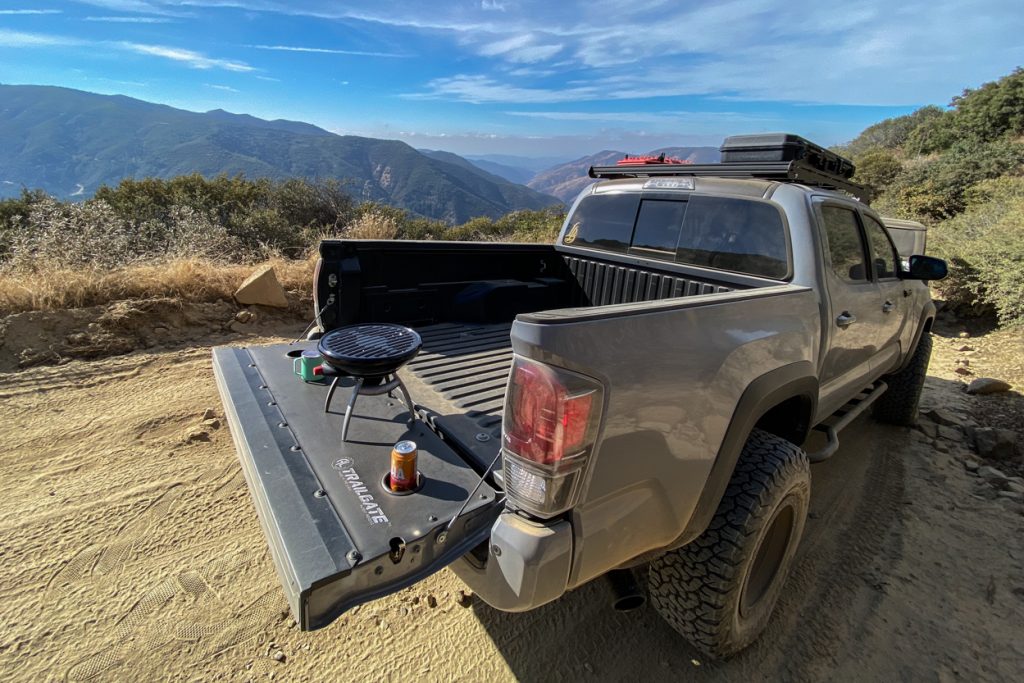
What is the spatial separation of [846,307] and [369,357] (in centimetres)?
257

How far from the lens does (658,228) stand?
135 inches

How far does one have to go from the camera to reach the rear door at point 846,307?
8.85 ft

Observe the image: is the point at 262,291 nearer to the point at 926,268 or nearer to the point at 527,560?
the point at 527,560

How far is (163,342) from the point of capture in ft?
17.8

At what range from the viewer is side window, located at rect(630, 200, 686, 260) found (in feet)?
10.9

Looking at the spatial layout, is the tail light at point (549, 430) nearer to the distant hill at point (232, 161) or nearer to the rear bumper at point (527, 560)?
the rear bumper at point (527, 560)

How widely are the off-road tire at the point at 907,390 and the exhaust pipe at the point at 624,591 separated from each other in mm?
3599

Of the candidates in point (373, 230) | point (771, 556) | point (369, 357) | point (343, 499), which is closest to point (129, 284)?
point (373, 230)

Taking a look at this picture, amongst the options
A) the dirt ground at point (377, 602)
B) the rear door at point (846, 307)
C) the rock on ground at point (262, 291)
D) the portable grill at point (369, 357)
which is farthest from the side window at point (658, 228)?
the rock on ground at point (262, 291)

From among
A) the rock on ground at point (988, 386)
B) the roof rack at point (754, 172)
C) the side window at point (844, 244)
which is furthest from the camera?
the rock on ground at point (988, 386)

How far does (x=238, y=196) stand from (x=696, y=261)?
1626cm

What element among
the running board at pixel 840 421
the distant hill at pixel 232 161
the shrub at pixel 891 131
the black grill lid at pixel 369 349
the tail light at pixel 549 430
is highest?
the shrub at pixel 891 131

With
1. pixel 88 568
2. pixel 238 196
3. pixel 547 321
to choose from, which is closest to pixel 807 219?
pixel 547 321

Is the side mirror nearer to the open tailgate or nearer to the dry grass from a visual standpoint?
the open tailgate
